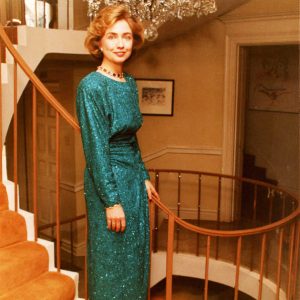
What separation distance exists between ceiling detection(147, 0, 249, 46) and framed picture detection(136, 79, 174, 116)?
453 millimetres

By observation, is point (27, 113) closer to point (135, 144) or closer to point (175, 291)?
point (175, 291)

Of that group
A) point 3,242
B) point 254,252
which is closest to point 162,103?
point 254,252

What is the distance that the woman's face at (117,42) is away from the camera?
1.72m

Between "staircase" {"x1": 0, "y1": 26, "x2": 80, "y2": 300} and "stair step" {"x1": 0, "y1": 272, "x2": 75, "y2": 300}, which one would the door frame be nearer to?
"staircase" {"x1": 0, "y1": 26, "x2": 80, "y2": 300}

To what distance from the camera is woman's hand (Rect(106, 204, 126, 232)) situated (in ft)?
5.72

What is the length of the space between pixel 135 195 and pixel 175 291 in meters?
3.22

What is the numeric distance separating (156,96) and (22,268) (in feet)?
10.4

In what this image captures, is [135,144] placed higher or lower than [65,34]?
lower

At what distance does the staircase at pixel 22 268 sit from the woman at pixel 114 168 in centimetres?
28

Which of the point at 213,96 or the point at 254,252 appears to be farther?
the point at 213,96

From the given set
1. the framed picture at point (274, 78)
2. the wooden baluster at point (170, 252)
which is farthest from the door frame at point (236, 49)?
the wooden baluster at point (170, 252)

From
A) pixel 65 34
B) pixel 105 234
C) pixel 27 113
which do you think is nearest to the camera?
pixel 105 234

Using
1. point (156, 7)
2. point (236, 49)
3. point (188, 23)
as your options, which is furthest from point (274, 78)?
point (156, 7)

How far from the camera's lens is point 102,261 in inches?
73.2
